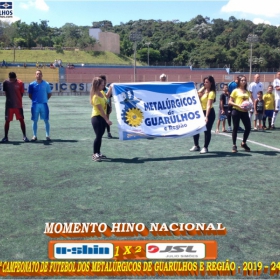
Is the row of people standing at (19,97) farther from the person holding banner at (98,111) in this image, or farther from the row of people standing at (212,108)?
the row of people standing at (212,108)

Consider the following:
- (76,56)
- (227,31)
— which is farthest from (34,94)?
(227,31)

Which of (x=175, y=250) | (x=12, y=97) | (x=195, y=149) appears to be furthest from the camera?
(x=12, y=97)

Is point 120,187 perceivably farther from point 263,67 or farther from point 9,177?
point 263,67

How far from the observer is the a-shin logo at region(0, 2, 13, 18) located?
3716 cm

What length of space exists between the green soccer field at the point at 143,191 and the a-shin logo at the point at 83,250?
0.17 m

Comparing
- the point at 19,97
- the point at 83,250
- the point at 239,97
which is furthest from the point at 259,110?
the point at 83,250

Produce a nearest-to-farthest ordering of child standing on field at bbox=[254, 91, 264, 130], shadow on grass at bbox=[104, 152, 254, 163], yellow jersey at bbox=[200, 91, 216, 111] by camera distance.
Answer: shadow on grass at bbox=[104, 152, 254, 163]
yellow jersey at bbox=[200, 91, 216, 111]
child standing on field at bbox=[254, 91, 264, 130]

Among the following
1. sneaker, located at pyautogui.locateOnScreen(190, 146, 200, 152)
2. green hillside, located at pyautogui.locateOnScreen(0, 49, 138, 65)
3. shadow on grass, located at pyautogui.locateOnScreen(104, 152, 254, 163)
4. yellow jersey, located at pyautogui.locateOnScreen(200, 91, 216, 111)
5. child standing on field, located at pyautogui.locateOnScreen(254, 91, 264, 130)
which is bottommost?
shadow on grass, located at pyautogui.locateOnScreen(104, 152, 254, 163)

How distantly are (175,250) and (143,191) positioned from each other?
213cm


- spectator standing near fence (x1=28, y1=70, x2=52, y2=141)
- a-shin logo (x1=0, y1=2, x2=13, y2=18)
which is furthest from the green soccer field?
a-shin logo (x1=0, y1=2, x2=13, y2=18)

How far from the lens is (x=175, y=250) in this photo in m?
4.34

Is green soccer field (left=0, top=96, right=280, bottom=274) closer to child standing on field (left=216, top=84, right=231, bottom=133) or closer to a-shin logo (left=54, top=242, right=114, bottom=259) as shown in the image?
a-shin logo (left=54, top=242, right=114, bottom=259)

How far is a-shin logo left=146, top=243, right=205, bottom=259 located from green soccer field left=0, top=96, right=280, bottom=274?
0.24m

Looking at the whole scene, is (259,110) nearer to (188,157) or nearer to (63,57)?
(188,157)
